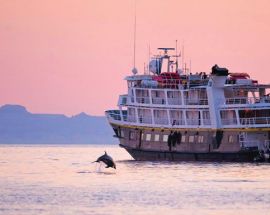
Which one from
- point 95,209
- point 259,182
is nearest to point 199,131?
point 259,182

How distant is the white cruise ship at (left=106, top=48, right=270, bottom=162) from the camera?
112 meters

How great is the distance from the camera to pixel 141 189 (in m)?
85.4

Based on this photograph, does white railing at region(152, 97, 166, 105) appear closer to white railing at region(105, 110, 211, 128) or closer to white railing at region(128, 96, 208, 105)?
white railing at region(128, 96, 208, 105)

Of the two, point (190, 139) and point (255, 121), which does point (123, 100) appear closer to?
point (190, 139)

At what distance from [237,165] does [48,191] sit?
29091mm

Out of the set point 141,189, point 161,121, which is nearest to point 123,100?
point 161,121

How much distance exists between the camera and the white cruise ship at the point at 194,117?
112000 millimetres

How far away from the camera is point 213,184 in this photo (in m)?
89.6

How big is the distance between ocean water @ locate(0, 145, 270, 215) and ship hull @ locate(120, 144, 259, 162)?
1.09m

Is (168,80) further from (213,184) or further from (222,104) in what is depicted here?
(213,184)

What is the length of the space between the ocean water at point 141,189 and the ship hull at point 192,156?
109cm

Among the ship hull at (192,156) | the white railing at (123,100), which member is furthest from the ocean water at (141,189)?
the white railing at (123,100)

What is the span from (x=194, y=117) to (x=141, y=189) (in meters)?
31.2

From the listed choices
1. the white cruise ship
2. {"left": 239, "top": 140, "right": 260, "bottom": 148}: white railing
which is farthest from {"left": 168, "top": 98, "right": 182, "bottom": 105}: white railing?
{"left": 239, "top": 140, "right": 260, "bottom": 148}: white railing
